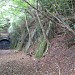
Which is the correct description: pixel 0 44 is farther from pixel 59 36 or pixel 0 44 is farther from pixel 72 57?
pixel 72 57

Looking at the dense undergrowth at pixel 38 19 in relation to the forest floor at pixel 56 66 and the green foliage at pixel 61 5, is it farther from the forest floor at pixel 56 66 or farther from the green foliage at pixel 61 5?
the forest floor at pixel 56 66

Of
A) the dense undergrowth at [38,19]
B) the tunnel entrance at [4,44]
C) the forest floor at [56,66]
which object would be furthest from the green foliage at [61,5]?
the tunnel entrance at [4,44]

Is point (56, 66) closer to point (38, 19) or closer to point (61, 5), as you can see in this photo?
point (61, 5)

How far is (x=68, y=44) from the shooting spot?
1246cm

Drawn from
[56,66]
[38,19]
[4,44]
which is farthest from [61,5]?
[4,44]

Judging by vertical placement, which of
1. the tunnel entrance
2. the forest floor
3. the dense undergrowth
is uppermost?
the dense undergrowth

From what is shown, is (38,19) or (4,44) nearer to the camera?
(38,19)

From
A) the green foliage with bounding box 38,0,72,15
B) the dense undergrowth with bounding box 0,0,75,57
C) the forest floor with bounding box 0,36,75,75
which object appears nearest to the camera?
the dense undergrowth with bounding box 0,0,75,57

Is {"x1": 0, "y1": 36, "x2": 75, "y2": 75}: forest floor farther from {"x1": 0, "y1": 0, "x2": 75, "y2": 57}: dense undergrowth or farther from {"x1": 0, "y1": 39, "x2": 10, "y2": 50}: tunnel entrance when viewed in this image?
{"x1": 0, "y1": 39, "x2": 10, "y2": 50}: tunnel entrance

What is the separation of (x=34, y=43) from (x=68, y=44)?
25.4ft

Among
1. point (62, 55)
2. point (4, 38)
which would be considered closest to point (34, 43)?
point (62, 55)

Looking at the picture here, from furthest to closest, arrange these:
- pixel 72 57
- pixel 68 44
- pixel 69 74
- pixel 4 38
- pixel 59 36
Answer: pixel 4 38, pixel 59 36, pixel 68 44, pixel 72 57, pixel 69 74

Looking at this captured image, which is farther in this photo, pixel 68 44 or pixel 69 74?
pixel 68 44

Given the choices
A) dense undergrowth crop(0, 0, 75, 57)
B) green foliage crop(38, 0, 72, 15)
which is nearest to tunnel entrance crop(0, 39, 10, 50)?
dense undergrowth crop(0, 0, 75, 57)
